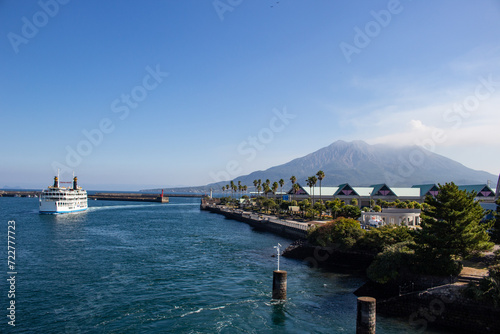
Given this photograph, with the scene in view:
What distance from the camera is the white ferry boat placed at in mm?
119438

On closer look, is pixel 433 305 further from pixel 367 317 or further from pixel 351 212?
pixel 351 212

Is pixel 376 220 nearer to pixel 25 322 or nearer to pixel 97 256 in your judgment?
pixel 97 256

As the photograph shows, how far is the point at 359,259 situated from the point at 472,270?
14.2m

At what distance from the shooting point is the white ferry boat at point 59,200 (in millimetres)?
119438

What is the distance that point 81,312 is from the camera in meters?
26.7

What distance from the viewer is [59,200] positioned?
122562mm

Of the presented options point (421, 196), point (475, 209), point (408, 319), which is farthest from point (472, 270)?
point (421, 196)

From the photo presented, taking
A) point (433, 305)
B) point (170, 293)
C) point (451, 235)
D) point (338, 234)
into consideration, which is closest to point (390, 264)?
point (451, 235)

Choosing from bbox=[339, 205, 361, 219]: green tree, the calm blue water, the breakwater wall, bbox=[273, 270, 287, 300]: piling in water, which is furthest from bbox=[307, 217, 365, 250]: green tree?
bbox=[339, 205, 361, 219]: green tree

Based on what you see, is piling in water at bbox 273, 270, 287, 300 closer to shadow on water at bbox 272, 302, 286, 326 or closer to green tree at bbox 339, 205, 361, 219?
shadow on water at bbox 272, 302, 286, 326

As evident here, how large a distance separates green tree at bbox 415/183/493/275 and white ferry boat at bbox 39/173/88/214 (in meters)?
124

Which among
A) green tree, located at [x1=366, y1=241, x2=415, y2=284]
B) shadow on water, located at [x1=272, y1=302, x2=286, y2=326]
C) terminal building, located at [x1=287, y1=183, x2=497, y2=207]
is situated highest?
terminal building, located at [x1=287, y1=183, x2=497, y2=207]

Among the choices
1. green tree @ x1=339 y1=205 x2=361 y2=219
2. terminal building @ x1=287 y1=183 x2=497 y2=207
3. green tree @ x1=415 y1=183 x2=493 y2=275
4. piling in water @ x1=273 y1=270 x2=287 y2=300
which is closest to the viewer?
piling in water @ x1=273 y1=270 x2=287 y2=300

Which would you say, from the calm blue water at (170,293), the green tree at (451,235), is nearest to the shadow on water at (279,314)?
the calm blue water at (170,293)
